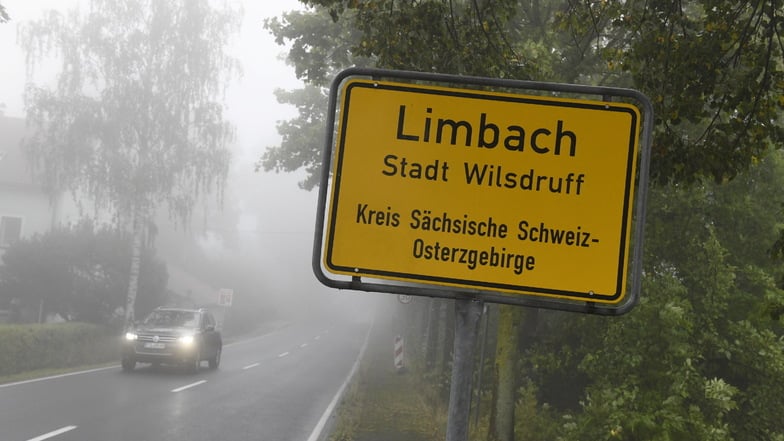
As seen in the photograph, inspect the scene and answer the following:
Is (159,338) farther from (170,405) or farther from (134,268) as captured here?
(134,268)

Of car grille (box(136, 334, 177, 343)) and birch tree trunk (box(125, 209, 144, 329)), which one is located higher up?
birch tree trunk (box(125, 209, 144, 329))

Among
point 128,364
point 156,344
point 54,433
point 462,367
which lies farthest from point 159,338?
point 462,367

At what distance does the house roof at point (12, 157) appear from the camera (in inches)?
1662

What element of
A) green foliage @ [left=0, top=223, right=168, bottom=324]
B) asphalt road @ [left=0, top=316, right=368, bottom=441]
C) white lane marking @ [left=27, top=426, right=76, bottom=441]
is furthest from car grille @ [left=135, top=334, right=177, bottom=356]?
green foliage @ [left=0, top=223, right=168, bottom=324]

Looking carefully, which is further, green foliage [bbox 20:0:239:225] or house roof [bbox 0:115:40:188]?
house roof [bbox 0:115:40:188]

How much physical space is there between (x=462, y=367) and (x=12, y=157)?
48.7 meters

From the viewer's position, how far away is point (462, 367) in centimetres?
218

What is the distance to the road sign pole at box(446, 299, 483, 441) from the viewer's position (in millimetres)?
2148

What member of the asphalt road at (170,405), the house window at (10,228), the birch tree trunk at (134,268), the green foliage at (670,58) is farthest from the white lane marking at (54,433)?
the house window at (10,228)

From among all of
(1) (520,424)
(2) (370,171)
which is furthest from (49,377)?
(2) (370,171)

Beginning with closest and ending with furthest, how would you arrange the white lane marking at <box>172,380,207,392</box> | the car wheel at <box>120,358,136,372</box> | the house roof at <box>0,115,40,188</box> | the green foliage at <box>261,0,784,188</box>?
1. the green foliage at <box>261,0,784,188</box>
2. the white lane marking at <box>172,380,207,392</box>
3. the car wheel at <box>120,358,136,372</box>
4. the house roof at <box>0,115,40,188</box>

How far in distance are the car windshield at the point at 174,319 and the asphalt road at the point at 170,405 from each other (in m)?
1.34

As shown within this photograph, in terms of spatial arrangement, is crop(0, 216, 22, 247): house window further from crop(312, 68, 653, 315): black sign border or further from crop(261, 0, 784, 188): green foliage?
crop(312, 68, 653, 315): black sign border

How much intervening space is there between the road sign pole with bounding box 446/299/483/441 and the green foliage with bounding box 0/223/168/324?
2989cm
